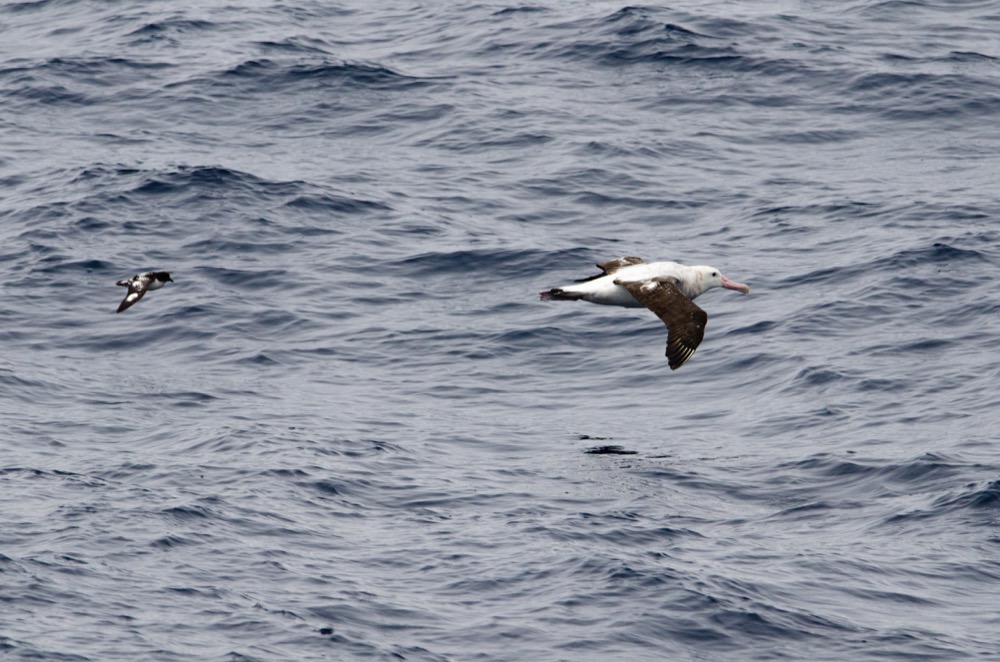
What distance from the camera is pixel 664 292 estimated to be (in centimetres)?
2323

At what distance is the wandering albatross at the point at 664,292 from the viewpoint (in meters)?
22.6

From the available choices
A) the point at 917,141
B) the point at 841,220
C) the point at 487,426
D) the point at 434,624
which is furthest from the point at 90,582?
the point at 917,141

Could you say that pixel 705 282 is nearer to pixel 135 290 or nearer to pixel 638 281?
pixel 638 281

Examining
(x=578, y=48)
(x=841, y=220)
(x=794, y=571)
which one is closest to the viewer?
(x=794, y=571)

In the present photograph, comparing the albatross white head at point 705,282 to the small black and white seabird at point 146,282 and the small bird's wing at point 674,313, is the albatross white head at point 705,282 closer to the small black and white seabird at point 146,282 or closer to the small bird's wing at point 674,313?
the small bird's wing at point 674,313

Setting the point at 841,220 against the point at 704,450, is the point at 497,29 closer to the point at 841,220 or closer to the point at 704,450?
the point at 841,220

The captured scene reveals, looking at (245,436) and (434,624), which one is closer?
(434,624)

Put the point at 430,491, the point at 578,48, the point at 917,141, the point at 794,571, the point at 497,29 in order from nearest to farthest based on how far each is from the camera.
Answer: the point at 794,571 → the point at 430,491 → the point at 917,141 → the point at 578,48 → the point at 497,29

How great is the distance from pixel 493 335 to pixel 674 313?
580 cm

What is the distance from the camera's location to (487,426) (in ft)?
81.6

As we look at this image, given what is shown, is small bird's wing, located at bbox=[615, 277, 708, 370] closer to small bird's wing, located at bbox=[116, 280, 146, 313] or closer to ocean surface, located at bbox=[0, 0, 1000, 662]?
ocean surface, located at bbox=[0, 0, 1000, 662]

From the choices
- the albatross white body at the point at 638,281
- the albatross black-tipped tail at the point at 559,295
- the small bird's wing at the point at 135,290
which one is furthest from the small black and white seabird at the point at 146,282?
the albatross white body at the point at 638,281

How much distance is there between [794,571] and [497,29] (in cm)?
2579

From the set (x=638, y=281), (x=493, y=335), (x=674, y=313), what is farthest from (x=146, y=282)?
(x=674, y=313)
